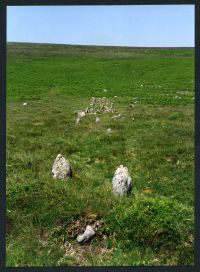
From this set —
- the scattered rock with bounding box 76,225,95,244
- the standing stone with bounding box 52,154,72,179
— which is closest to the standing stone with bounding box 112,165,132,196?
the standing stone with bounding box 52,154,72,179

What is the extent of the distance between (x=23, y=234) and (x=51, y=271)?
192cm

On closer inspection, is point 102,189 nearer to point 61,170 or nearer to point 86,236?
point 61,170

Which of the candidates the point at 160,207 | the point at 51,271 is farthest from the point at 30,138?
the point at 51,271

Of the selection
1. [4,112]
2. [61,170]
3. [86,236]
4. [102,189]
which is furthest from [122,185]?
[4,112]

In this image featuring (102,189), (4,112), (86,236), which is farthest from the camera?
(102,189)

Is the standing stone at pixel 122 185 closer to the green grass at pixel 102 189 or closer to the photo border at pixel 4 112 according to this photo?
the green grass at pixel 102 189

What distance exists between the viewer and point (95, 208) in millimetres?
8625

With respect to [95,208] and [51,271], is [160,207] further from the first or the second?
[51,271]

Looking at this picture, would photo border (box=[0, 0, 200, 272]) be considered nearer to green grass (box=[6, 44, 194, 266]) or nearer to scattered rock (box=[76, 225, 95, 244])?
green grass (box=[6, 44, 194, 266])

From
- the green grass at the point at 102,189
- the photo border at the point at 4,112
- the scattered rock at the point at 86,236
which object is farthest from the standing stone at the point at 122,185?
the photo border at the point at 4,112

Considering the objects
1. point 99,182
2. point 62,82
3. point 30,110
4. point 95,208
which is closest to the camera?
point 95,208

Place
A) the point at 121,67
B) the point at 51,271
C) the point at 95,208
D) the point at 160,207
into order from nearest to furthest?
the point at 51,271
the point at 160,207
the point at 95,208
the point at 121,67

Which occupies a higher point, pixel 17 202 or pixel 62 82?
pixel 62 82

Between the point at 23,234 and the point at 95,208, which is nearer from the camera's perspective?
the point at 23,234
